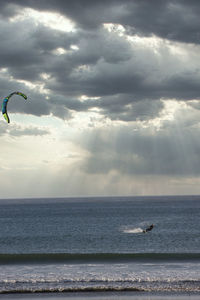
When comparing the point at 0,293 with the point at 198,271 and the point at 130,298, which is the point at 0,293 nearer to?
the point at 130,298

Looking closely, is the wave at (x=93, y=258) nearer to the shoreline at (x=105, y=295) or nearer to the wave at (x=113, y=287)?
the wave at (x=113, y=287)

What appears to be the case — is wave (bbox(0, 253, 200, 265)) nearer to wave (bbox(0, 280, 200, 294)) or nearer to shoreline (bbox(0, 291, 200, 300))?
wave (bbox(0, 280, 200, 294))

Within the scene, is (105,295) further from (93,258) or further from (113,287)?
(93,258)

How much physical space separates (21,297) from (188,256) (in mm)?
22892

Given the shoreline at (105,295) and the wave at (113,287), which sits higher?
the wave at (113,287)

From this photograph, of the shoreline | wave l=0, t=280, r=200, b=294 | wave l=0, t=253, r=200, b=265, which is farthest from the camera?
wave l=0, t=253, r=200, b=265

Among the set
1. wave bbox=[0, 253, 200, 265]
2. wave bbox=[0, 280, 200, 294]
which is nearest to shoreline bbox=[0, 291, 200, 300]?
wave bbox=[0, 280, 200, 294]

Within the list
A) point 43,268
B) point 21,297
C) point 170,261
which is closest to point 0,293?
point 21,297

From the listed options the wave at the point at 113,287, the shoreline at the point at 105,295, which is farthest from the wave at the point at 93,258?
the shoreline at the point at 105,295

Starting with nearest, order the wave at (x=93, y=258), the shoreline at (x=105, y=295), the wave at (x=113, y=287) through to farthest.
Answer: the shoreline at (x=105, y=295)
the wave at (x=113, y=287)
the wave at (x=93, y=258)

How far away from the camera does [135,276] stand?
→ 88.6 ft

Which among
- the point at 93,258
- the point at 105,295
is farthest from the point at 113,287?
the point at 93,258

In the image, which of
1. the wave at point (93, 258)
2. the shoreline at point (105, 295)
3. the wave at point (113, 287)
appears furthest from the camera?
the wave at point (93, 258)

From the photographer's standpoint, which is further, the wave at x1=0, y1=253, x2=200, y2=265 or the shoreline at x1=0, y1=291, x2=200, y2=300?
the wave at x1=0, y1=253, x2=200, y2=265
